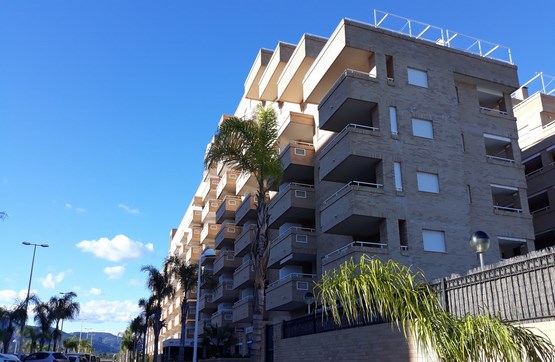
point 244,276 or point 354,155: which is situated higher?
point 354,155

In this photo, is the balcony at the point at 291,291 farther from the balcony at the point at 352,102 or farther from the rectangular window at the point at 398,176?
the balcony at the point at 352,102

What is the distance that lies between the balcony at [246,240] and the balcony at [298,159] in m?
6.87

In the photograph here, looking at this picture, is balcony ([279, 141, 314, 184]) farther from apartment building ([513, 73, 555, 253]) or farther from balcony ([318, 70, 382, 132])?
apartment building ([513, 73, 555, 253])

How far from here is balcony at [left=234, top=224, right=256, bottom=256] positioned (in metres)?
42.0

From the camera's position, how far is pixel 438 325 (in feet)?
31.7

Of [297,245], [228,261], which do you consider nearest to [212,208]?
[228,261]

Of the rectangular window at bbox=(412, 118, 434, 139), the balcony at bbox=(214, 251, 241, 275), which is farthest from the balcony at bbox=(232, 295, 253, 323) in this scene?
the rectangular window at bbox=(412, 118, 434, 139)

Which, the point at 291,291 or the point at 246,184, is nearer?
the point at 291,291

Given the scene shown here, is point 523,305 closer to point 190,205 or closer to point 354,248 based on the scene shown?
point 354,248

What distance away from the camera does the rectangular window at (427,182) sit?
28.7 metres

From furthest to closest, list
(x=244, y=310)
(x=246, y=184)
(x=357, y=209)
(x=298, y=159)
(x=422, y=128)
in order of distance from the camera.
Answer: (x=246, y=184)
(x=244, y=310)
(x=298, y=159)
(x=422, y=128)
(x=357, y=209)

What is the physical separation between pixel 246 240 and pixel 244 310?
5.53 m

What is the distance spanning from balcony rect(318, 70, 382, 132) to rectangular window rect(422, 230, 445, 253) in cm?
621

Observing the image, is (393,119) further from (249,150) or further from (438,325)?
(438,325)
